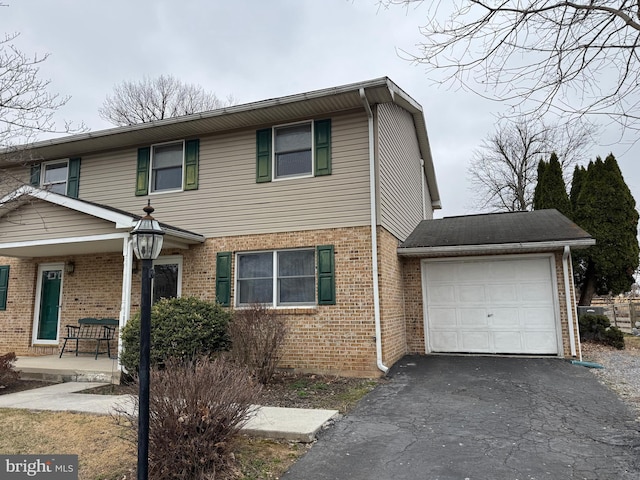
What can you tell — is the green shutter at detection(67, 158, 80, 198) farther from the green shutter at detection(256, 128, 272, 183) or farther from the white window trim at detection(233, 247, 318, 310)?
the green shutter at detection(256, 128, 272, 183)

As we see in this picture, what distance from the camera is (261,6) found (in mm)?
5738

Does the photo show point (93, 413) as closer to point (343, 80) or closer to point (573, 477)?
point (573, 477)

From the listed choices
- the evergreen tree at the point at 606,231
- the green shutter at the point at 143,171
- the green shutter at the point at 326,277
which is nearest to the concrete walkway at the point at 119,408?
the green shutter at the point at 326,277

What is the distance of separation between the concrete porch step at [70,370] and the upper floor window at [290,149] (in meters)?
4.88

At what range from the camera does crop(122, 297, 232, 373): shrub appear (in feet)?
23.8

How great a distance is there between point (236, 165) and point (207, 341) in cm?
404

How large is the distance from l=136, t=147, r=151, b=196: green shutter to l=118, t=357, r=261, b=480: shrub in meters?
7.29

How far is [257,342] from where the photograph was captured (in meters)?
7.40

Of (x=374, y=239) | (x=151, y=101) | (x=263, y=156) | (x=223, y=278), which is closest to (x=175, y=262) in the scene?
(x=223, y=278)

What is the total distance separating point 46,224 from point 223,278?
3819mm

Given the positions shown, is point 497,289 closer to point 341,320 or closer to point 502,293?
point 502,293

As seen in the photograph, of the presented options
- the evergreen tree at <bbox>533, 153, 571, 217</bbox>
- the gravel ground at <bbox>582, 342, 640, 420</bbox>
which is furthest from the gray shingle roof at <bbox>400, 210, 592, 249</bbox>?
the evergreen tree at <bbox>533, 153, 571, 217</bbox>

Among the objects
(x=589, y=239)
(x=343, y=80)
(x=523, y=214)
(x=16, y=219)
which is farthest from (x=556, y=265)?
(x=16, y=219)

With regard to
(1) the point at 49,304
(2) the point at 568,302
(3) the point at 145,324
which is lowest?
(3) the point at 145,324
